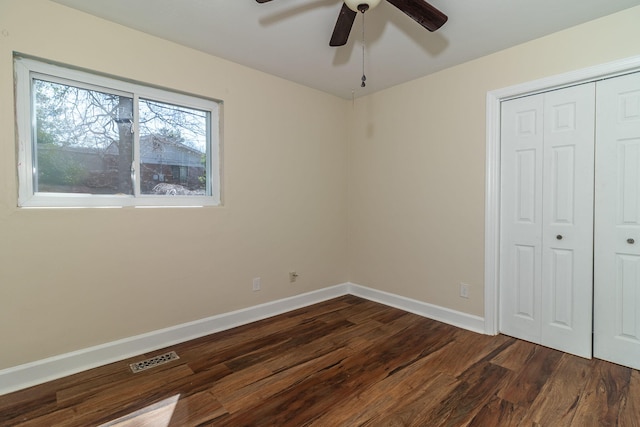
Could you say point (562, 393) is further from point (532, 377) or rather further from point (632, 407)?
point (632, 407)

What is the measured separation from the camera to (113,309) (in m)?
Result: 2.31

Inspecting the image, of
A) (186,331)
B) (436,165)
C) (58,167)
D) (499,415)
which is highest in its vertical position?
(436,165)

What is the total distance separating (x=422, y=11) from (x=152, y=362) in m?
2.93

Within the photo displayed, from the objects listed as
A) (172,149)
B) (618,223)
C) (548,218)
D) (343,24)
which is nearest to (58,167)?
(172,149)

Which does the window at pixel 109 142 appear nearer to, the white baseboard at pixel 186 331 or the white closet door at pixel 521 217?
the white baseboard at pixel 186 331

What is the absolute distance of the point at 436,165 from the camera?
3.09 meters

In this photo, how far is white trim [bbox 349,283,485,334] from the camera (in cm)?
285

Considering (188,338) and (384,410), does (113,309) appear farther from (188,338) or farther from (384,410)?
(384,410)

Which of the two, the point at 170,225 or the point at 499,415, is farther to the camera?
the point at 170,225

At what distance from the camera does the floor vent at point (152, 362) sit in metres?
2.19

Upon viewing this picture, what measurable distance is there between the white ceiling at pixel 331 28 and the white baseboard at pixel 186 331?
237 cm

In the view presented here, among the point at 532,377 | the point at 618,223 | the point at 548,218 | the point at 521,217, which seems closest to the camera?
the point at 532,377

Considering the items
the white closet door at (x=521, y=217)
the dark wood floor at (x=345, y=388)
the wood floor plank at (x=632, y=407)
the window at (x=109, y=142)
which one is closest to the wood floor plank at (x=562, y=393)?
the dark wood floor at (x=345, y=388)

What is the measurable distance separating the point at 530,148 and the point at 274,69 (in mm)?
2417
